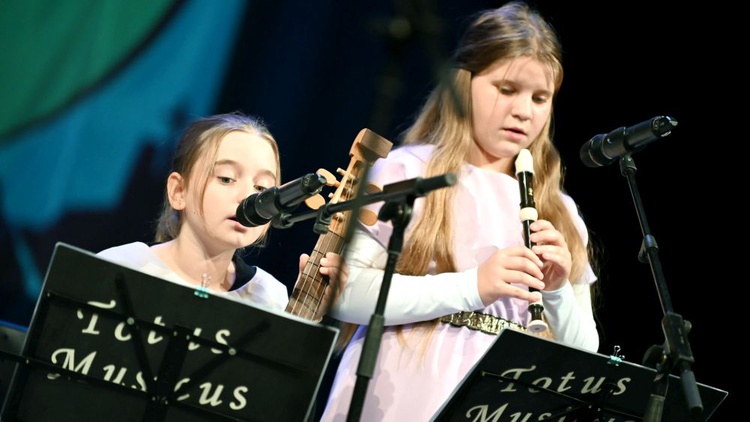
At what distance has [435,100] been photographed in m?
2.49

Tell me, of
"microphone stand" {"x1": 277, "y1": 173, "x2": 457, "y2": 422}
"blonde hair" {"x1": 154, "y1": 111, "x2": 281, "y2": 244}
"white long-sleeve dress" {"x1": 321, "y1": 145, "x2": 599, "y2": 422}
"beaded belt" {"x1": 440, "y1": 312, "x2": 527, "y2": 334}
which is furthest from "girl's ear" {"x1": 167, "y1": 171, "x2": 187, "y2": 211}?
"microphone stand" {"x1": 277, "y1": 173, "x2": 457, "y2": 422}

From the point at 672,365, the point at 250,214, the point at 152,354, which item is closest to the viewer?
the point at 152,354

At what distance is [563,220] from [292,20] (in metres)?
1.52

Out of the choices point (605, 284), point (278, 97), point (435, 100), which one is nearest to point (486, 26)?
point (435, 100)

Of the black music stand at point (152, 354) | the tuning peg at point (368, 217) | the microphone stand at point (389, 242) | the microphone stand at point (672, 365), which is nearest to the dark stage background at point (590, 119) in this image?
the tuning peg at point (368, 217)

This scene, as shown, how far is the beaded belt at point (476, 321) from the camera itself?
6.98 feet

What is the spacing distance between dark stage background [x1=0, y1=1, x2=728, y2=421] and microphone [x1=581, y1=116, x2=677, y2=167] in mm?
1082

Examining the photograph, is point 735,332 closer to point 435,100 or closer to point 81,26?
point 435,100

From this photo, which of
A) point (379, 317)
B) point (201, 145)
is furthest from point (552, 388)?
point (201, 145)

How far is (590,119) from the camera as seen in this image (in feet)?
12.1

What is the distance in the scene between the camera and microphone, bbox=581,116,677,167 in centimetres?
202

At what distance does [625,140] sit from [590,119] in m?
1.62

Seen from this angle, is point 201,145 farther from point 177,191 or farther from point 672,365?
point 672,365

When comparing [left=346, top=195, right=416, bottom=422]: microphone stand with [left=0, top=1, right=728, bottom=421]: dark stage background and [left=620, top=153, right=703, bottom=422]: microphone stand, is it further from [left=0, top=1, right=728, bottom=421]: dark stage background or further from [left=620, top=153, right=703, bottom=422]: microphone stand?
[left=0, top=1, right=728, bottom=421]: dark stage background
